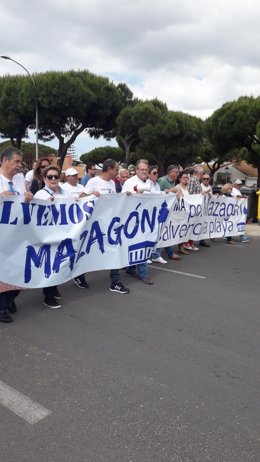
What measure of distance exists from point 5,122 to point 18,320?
87.3ft

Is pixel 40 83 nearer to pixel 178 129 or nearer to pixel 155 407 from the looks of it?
pixel 178 129

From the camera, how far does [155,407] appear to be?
2.63 meters

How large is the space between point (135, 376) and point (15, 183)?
2503 mm

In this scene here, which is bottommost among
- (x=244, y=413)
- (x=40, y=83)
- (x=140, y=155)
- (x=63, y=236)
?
(x=244, y=413)

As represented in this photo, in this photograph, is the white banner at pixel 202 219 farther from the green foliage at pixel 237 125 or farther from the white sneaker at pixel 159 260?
the green foliage at pixel 237 125

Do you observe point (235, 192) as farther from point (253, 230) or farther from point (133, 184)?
point (133, 184)

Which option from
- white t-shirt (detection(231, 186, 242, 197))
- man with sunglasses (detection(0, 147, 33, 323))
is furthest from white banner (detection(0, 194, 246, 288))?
white t-shirt (detection(231, 186, 242, 197))

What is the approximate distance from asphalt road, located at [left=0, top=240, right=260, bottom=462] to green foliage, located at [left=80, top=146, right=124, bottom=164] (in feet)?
178

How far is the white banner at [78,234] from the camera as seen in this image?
4.12 meters

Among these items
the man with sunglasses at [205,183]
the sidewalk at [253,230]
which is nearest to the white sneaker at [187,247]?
the man with sunglasses at [205,183]

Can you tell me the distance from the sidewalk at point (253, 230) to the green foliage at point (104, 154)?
45985mm

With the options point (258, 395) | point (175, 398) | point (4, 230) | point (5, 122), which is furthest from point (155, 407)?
point (5, 122)

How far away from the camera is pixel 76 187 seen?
525cm

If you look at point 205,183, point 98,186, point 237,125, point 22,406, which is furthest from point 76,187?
point 237,125
